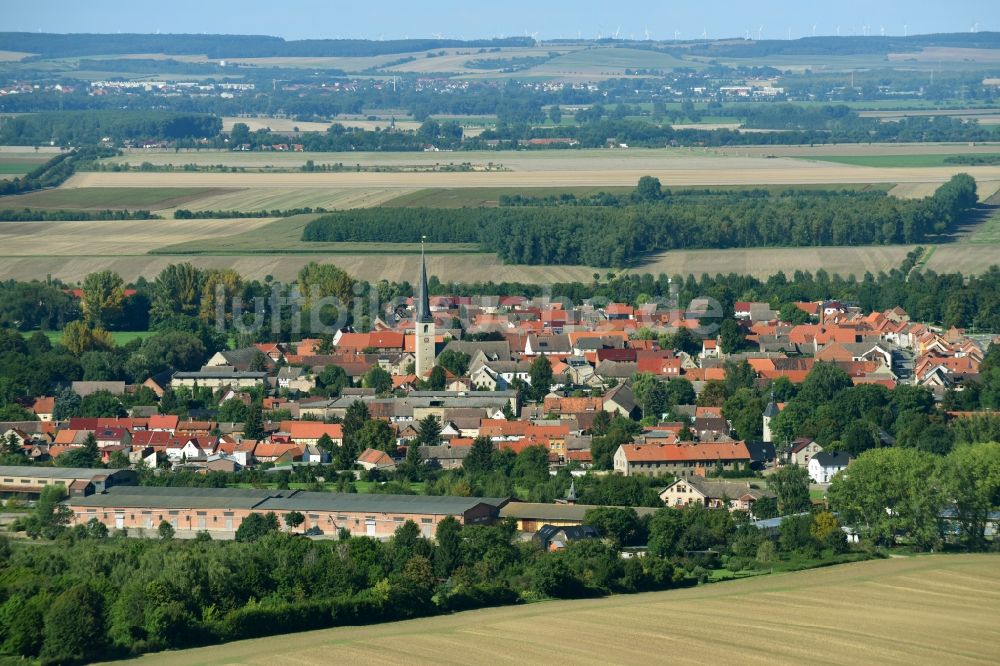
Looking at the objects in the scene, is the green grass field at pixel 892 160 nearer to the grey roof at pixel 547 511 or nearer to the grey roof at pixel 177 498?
the grey roof at pixel 547 511

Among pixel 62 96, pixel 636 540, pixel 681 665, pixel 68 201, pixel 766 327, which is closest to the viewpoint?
pixel 681 665

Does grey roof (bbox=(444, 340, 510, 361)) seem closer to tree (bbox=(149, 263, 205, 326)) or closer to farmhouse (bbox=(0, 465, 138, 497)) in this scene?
tree (bbox=(149, 263, 205, 326))

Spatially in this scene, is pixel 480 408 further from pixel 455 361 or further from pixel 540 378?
pixel 455 361

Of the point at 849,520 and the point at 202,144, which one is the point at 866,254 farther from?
the point at 202,144

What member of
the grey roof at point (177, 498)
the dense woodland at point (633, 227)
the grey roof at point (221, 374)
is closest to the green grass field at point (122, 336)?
the grey roof at point (221, 374)

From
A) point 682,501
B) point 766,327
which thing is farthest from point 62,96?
point 682,501

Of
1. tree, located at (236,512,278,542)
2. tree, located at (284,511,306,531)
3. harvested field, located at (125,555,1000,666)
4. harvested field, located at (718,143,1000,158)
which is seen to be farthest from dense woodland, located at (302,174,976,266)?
harvested field, located at (125,555,1000,666)

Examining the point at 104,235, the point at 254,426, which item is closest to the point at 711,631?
the point at 254,426
